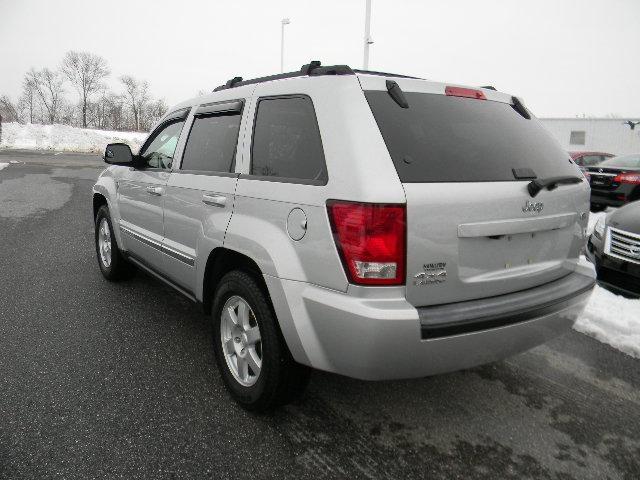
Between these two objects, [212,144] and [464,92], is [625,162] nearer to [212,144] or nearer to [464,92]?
[464,92]

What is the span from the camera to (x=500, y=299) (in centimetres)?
236

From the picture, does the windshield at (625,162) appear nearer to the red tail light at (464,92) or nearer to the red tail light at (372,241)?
the red tail light at (464,92)

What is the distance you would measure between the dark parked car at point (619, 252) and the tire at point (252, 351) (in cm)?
346

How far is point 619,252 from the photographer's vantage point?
448 cm

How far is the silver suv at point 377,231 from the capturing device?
2055 millimetres

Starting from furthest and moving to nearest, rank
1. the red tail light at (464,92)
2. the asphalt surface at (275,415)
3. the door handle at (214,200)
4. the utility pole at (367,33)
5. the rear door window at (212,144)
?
1. the utility pole at (367,33)
2. the rear door window at (212,144)
3. the door handle at (214,200)
4. the red tail light at (464,92)
5. the asphalt surface at (275,415)

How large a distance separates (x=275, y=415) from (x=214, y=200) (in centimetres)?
131

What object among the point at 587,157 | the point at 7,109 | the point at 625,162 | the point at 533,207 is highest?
the point at 7,109

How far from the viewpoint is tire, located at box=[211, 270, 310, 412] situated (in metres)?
2.45

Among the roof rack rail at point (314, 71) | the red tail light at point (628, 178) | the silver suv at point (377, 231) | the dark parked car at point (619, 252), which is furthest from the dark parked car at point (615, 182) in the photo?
the roof rack rail at point (314, 71)

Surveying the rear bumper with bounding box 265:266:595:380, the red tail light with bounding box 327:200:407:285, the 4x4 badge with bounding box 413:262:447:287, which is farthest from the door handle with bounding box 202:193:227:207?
the 4x4 badge with bounding box 413:262:447:287

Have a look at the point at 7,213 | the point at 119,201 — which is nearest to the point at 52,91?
the point at 7,213

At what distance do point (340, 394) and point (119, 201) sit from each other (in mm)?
2888

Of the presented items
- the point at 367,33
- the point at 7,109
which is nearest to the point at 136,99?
the point at 7,109
